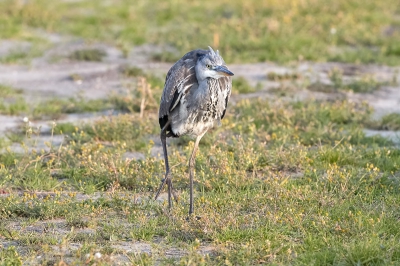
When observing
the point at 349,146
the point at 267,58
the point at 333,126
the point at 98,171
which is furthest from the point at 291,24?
the point at 98,171

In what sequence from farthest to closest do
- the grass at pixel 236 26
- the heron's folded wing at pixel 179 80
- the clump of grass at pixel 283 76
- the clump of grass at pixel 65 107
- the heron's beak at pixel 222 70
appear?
the grass at pixel 236 26 < the clump of grass at pixel 283 76 < the clump of grass at pixel 65 107 < the heron's folded wing at pixel 179 80 < the heron's beak at pixel 222 70

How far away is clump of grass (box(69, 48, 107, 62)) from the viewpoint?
12.1 metres

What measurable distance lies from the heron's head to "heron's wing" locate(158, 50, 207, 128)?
20cm

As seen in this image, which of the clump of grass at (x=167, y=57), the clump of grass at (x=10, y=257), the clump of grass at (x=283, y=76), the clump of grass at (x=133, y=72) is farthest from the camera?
the clump of grass at (x=167, y=57)

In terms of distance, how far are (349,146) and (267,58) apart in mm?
4656

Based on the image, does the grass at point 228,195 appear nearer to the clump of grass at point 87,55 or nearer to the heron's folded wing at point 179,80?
the heron's folded wing at point 179,80

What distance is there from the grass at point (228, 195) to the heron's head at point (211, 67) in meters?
1.08

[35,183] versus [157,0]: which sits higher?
[157,0]

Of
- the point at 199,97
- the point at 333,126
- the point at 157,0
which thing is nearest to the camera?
the point at 199,97

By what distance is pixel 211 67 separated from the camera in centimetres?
591

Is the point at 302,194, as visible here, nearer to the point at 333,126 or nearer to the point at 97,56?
the point at 333,126

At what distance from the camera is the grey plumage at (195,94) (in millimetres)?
5961

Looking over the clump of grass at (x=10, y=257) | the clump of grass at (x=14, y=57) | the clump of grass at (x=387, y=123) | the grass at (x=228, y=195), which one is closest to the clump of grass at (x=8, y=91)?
the clump of grass at (x=14, y=57)

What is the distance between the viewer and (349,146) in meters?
7.67
